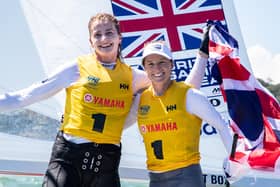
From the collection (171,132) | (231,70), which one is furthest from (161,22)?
(171,132)

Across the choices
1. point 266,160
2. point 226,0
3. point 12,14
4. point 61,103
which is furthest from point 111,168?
point 226,0

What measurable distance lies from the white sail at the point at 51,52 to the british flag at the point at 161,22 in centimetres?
8

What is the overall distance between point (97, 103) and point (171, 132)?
272 millimetres

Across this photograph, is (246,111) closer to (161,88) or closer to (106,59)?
(161,88)

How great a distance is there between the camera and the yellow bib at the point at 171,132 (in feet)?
7.78

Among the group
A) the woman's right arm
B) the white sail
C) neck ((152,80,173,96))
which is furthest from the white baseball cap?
the white sail

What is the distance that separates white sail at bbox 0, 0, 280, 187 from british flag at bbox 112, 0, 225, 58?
0.26 ft

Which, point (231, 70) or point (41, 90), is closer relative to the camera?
point (41, 90)

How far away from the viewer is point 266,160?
2533mm

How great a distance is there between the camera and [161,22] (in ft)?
12.1

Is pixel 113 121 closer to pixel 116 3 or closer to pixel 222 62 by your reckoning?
pixel 222 62

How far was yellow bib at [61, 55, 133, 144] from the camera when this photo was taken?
2.42 meters

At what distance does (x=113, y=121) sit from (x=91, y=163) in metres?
0.16

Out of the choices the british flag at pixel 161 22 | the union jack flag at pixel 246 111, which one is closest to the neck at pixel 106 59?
the union jack flag at pixel 246 111
